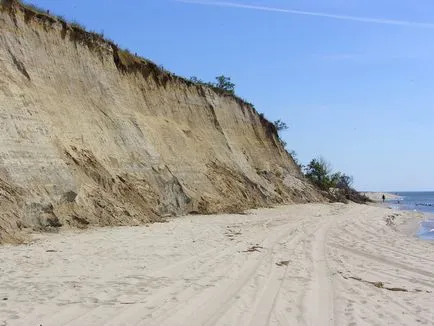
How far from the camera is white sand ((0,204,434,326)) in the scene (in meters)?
5.60

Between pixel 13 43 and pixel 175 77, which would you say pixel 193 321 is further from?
pixel 175 77

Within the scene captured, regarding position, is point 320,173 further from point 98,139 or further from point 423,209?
point 98,139

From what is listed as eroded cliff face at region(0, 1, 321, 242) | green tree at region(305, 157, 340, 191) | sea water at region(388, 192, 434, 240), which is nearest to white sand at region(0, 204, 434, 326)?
eroded cliff face at region(0, 1, 321, 242)

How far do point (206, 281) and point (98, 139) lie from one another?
36.0 feet

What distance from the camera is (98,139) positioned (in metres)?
17.2

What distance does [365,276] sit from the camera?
8.51 metres

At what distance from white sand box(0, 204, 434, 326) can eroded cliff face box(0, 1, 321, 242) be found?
1.61 m

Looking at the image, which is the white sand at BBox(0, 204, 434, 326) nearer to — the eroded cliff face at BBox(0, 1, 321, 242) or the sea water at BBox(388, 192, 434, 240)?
the eroded cliff face at BBox(0, 1, 321, 242)

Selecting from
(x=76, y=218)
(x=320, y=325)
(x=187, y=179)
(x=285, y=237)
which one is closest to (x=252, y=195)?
(x=187, y=179)

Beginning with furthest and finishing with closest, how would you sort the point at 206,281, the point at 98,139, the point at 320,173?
the point at 320,173 → the point at 98,139 → the point at 206,281

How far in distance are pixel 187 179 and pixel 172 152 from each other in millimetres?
1472

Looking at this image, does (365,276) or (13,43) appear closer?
(365,276)

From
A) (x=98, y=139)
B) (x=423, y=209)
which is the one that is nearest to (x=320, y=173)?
(x=423, y=209)

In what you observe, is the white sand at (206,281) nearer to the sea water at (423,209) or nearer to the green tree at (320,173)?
the sea water at (423,209)
